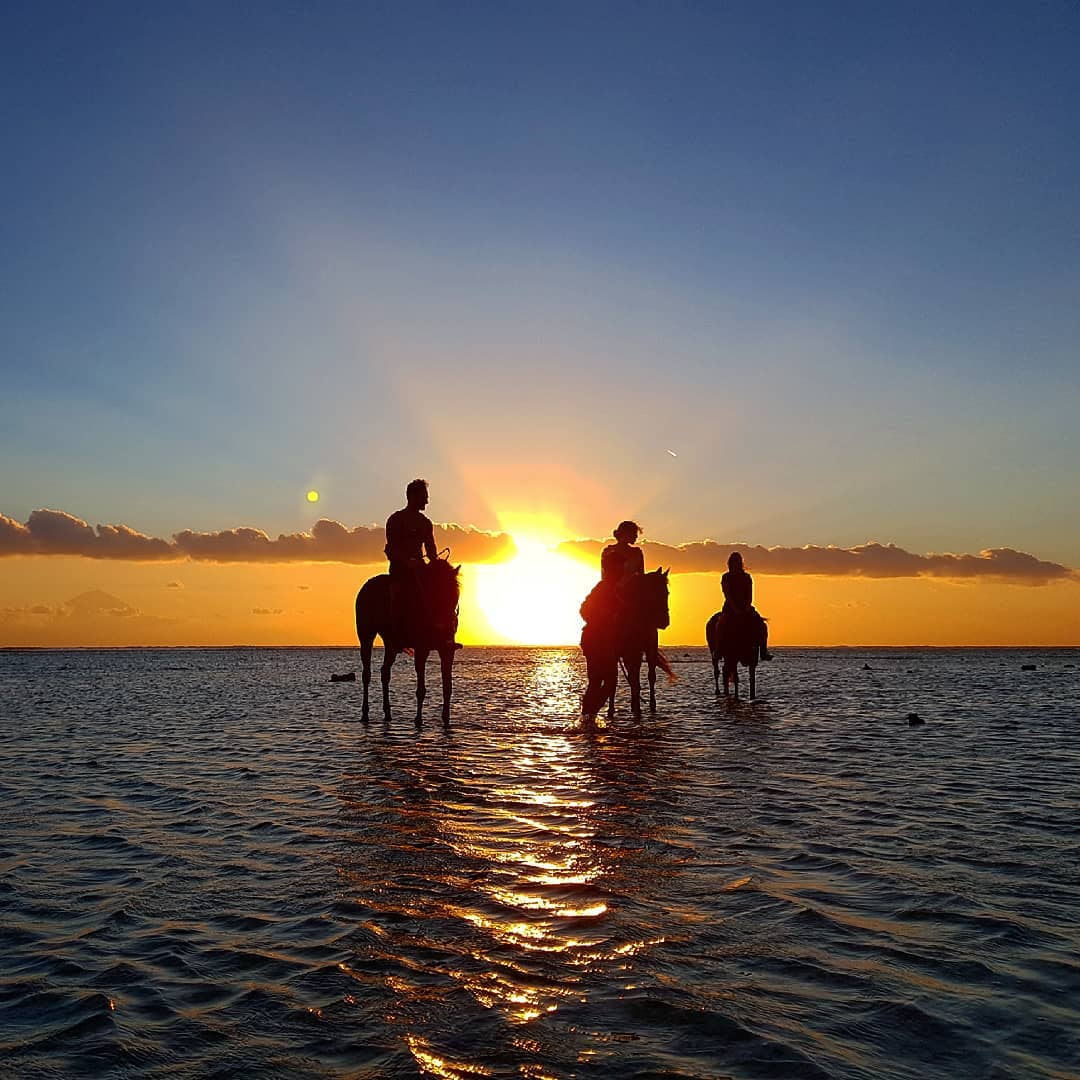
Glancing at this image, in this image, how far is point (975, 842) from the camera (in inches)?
291

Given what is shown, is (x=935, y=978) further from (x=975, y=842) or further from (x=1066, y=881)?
(x=975, y=842)

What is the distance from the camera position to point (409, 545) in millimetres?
16484

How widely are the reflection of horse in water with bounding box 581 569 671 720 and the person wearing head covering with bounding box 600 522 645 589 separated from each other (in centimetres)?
15

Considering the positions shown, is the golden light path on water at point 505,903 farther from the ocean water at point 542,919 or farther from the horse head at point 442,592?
the horse head at point 442,592

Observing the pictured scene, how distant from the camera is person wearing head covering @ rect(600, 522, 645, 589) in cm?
1642

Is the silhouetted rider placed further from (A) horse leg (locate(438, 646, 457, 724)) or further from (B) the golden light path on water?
(B) the golden light path on water

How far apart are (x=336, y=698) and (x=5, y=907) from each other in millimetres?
22852

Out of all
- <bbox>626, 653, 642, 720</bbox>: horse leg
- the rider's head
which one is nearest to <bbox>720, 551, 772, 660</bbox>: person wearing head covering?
<bbox>626, 653, 642, 720</bbox>: horse leg

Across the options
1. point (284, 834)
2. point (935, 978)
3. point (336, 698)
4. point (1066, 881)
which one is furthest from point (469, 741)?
point (336, 698)

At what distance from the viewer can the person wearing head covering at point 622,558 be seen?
16422mm

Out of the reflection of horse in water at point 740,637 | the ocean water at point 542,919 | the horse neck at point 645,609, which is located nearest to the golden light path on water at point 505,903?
the ocean water at point 542,919

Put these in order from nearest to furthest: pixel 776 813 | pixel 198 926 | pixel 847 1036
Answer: pixel 847 1036
pixel 198 926
pixel 776 813

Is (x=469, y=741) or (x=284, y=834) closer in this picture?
(x=284, y=834)

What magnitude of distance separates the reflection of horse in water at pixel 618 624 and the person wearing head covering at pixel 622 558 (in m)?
0.15
